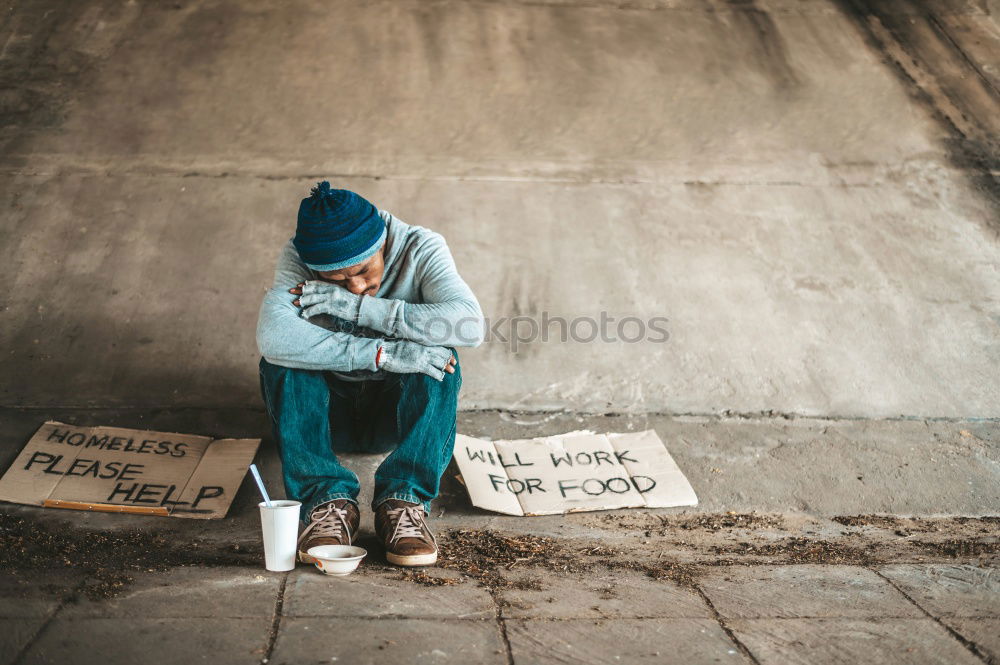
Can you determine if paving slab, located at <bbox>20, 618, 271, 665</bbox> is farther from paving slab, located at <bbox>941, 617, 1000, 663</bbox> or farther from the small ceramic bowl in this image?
paving slab, located at <bbox>941, 617, 1000, 663</bbox>

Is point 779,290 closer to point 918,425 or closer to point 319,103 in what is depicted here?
point 918,425

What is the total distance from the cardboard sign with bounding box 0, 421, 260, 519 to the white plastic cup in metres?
0.58

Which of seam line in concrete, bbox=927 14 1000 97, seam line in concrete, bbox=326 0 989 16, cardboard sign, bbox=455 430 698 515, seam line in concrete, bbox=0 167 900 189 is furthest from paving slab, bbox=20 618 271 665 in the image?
seam line in concrete, bbox=927 14 1000 97

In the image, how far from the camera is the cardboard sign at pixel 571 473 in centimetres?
243

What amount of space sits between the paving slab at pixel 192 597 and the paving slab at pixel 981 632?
1.39 meters

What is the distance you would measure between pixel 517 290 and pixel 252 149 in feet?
4.57

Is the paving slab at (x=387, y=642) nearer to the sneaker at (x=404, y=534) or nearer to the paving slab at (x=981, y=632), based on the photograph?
the sneaker at (x=404, y=534)

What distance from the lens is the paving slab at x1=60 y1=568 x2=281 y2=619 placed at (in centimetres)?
162

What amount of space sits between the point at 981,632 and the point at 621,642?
742 millimetres

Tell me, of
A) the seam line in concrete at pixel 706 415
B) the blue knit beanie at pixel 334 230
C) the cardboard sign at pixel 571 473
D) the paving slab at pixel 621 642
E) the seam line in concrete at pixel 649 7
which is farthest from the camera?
the seam line in concrete at pixel 649 7

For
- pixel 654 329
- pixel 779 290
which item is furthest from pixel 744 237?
pixel 654 329

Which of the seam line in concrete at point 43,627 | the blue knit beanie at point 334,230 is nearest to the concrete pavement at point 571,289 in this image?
the seam line in concrete at point 43,627

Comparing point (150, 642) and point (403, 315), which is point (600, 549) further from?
point (150, 642)

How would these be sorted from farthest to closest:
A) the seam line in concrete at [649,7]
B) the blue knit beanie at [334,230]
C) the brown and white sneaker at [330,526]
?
the seam line in concrete at [649,7]
the blue knit beanie at [334,230]
the brown and white sneaker at [330,526]
